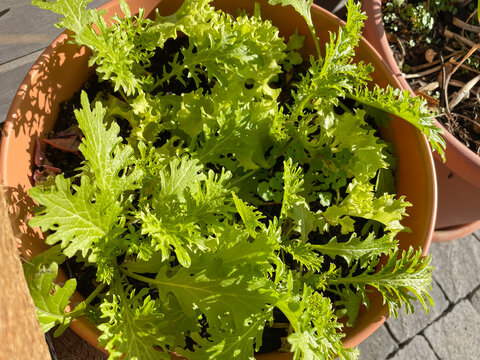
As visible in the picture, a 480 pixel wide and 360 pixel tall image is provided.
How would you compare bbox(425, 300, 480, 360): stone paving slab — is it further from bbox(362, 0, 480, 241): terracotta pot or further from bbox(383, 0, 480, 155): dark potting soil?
bbox(383, 0, 480, 155): dark potting soil

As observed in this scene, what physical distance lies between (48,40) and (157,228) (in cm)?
89

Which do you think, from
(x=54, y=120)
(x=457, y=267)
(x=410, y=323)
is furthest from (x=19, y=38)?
(x=457, y=267)

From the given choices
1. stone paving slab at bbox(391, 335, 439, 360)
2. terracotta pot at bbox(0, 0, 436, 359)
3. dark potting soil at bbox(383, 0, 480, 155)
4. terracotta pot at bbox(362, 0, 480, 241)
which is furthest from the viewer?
stone paving slab at bbox(391, 335, 439, 360)

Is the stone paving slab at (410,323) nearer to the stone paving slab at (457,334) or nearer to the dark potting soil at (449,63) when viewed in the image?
the stone paving slab at (457,334)

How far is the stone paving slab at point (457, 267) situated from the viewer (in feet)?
5.72

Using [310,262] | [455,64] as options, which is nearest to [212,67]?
[310,262]

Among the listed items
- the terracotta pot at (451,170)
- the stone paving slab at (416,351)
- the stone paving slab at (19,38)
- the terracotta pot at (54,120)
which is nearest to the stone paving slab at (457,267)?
the stone paving slab at (416,351)

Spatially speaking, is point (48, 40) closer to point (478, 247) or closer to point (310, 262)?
point (310, 262)

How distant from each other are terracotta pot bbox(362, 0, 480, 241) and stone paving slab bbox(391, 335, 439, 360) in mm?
443

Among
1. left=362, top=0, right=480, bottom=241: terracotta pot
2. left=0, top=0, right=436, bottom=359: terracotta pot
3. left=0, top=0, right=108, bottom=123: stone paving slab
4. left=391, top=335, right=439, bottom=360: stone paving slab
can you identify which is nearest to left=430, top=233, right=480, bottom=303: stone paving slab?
left=391, top=335, right=439, bottom=360: stone paving slab

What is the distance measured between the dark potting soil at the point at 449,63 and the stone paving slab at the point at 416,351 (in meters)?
0.71

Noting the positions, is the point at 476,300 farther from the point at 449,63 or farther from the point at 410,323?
the point at 449,63

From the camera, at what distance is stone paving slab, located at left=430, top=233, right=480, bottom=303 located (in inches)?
68.7

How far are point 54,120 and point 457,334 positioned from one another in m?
1.48
